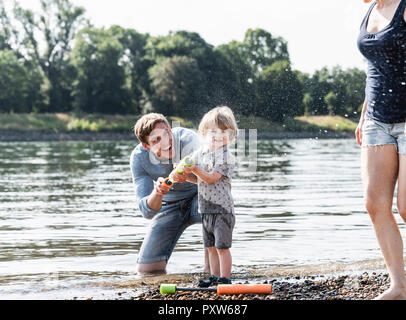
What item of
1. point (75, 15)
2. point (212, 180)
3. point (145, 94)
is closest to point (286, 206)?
point (212, 180)

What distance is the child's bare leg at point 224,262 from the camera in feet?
17.1

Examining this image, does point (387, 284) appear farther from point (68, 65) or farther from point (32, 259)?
point (68, 65)

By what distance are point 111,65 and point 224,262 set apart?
72686mm

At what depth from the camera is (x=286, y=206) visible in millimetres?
11477

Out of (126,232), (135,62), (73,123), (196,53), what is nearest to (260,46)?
(196,53)

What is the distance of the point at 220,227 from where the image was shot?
521 centimetres

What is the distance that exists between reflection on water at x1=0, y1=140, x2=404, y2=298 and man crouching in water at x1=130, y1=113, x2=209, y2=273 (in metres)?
0.29

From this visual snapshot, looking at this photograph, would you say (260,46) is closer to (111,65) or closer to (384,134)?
(111,65)

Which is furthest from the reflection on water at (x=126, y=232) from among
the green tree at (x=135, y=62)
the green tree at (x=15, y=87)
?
the green tree at (x=135, y=62)

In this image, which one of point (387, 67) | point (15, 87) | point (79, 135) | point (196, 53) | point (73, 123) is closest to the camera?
point (387, 67)

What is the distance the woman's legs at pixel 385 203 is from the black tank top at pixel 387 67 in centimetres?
24

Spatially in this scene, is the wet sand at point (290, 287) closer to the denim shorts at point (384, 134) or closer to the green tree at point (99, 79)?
the denim shorts at point (384, 134)

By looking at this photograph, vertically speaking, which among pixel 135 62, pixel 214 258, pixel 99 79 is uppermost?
pixel 135 62
